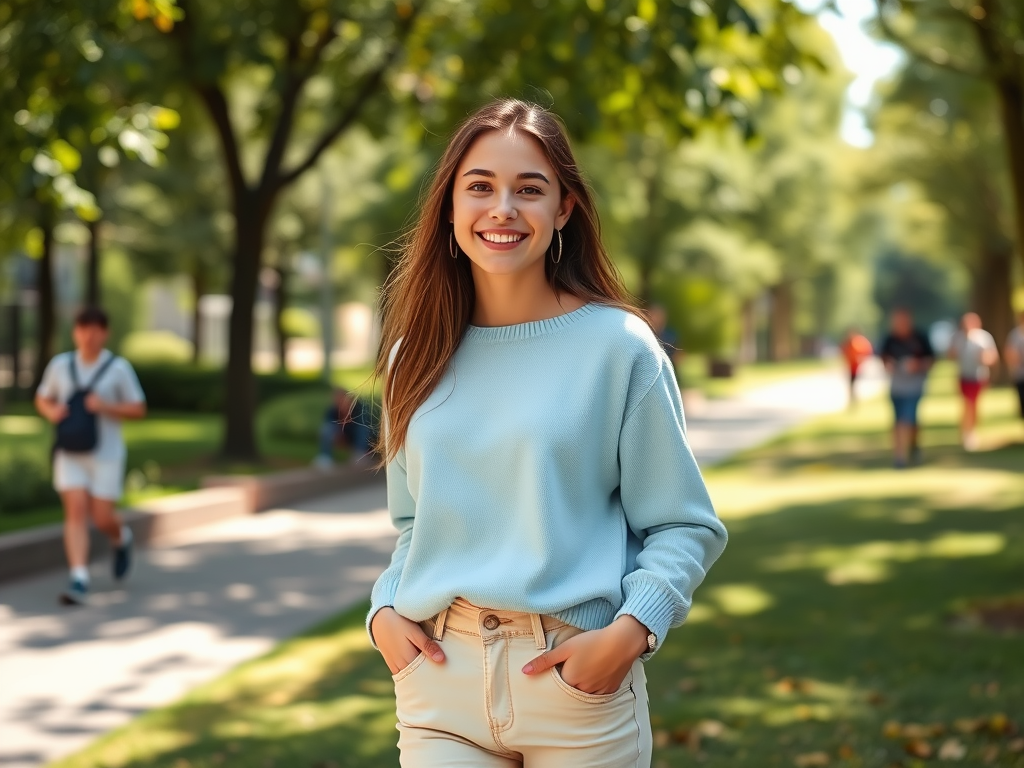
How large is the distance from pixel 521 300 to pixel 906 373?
48.9 ft

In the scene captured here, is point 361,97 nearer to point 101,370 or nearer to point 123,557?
point 101,370

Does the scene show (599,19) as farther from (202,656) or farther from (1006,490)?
(1006,490)

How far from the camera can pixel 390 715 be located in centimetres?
630

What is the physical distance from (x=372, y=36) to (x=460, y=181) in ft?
43.2

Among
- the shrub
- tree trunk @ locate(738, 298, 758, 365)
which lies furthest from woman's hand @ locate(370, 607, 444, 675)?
tree trunk @ locate(738, 298, 758, 365)

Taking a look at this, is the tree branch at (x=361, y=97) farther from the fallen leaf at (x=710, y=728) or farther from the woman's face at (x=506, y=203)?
the woman's face at (x=506, y=203)

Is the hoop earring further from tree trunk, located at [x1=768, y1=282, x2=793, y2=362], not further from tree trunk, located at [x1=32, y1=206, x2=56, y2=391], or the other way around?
tree trunk, located at [x1=768, y1=282, x2=793, y2=362]

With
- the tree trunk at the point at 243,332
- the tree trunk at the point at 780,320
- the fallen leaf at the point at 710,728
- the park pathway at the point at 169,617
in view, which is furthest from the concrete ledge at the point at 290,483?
the tree trunk at the point at 780,320

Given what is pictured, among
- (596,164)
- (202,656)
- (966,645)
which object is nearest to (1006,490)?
(966,645)

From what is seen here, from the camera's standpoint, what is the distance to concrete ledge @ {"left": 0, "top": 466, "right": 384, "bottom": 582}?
1003 cm

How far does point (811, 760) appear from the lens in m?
5.35

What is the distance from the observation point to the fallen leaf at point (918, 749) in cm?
536

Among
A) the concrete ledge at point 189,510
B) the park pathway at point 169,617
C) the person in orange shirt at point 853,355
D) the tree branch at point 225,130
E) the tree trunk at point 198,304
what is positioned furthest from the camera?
the tree trunk at point 198,304

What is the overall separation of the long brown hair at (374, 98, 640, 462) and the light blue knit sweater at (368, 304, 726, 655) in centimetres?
11
